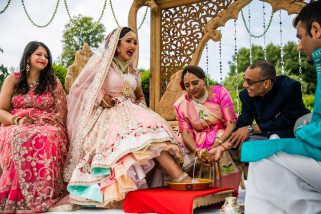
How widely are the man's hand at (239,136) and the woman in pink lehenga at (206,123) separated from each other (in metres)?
0.07

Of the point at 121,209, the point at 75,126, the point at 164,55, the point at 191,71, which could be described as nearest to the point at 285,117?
the point at 191,71

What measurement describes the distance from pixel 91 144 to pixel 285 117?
1.95 metres

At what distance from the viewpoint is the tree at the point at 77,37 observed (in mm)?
31305

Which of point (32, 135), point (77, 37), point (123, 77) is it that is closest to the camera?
point (32, 135)

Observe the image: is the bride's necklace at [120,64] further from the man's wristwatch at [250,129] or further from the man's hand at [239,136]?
the man's wristwatch at [250,129]

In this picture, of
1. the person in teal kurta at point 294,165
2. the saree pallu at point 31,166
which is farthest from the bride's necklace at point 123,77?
the person in teal kurta at point 294,165

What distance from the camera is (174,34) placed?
650cm

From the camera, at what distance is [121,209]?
3980 mm

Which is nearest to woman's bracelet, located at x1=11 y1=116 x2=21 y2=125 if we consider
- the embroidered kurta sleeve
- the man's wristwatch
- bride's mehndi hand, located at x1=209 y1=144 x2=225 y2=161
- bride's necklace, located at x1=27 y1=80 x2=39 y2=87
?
bride's necklace, located at x1=27 y1=80 x2=39 y2=87

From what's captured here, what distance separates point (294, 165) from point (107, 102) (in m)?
2.70

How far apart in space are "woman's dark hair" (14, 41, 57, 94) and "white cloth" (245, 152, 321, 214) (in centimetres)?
310

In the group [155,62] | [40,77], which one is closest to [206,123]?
[40,77]

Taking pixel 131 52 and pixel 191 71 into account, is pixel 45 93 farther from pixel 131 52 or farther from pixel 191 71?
pixel 191 71

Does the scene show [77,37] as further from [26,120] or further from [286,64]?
[26,120]
